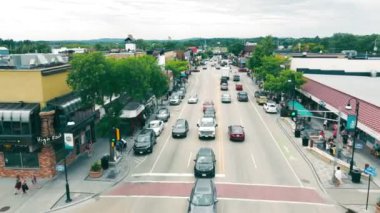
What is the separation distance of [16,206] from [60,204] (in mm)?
2783

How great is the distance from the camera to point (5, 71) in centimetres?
2684

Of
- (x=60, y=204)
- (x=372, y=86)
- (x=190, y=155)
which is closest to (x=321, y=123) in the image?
(x=372, y=86)

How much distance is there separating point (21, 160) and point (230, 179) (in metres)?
16.4

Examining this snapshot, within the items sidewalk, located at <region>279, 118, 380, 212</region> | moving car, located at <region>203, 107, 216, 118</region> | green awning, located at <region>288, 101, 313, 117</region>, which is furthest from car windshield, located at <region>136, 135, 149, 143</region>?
green awning, located at <region>288, 101, 313, 117</region>

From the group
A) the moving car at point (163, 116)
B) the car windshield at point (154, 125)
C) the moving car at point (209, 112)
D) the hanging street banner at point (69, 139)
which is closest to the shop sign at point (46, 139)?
the hanging street banner at point (69, 139)

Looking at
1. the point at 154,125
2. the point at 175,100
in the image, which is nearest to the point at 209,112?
the point at 154,125

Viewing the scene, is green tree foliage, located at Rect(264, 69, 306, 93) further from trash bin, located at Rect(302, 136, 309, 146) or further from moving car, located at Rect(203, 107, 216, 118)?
trash bin, located at Rect(302, 136, 309, 146)

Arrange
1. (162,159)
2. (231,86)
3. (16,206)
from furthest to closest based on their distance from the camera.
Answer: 1. (231,86)
2. (162,159)
3. (16,206)

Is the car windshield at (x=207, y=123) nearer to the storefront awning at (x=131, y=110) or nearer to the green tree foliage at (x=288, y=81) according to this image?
the storefront awning at (x=131, y=110)

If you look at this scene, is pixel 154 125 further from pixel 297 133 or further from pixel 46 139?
pixel 297 133

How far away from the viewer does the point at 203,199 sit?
20.7m

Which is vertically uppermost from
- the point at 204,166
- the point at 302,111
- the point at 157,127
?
the point at 302,111

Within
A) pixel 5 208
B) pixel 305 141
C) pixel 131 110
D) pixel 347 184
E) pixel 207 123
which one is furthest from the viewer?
pixel 207 123

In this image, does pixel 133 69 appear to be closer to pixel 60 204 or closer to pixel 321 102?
pixel 60 204
